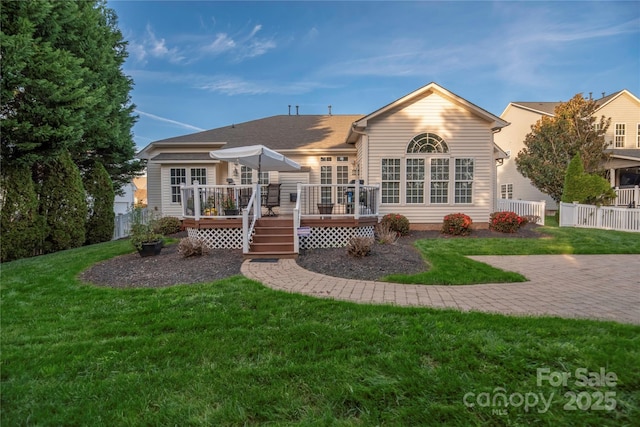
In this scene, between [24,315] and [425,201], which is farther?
[425,201]

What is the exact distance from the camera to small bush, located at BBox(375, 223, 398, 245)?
8.45 metres

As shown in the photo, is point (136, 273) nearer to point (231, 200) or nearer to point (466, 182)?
point (231, 200)

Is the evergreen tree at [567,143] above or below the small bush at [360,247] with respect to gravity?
above

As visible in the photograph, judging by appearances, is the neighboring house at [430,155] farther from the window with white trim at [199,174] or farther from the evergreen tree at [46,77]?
the evergreen tree at [46,77]

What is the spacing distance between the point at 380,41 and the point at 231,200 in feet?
29.7

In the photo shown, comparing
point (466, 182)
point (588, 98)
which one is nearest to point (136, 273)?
point (466, 182)

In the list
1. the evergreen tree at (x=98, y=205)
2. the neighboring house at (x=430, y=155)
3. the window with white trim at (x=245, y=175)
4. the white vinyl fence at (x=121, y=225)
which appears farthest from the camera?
the window with white trim at (x=245, y=175)

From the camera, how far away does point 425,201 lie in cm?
1130

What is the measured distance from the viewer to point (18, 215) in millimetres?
8625

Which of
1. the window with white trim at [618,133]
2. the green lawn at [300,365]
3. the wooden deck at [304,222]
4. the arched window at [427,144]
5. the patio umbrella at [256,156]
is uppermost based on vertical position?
the window with white trim at [618,133]

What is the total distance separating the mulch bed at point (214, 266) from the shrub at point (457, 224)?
335 cm

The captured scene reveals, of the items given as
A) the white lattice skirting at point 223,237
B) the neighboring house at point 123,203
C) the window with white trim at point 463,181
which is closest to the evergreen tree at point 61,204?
the white lattice skirting at point 223,237

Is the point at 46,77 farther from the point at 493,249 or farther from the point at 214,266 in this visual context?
the point at 493,249

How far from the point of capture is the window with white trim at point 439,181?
36.8 feet
